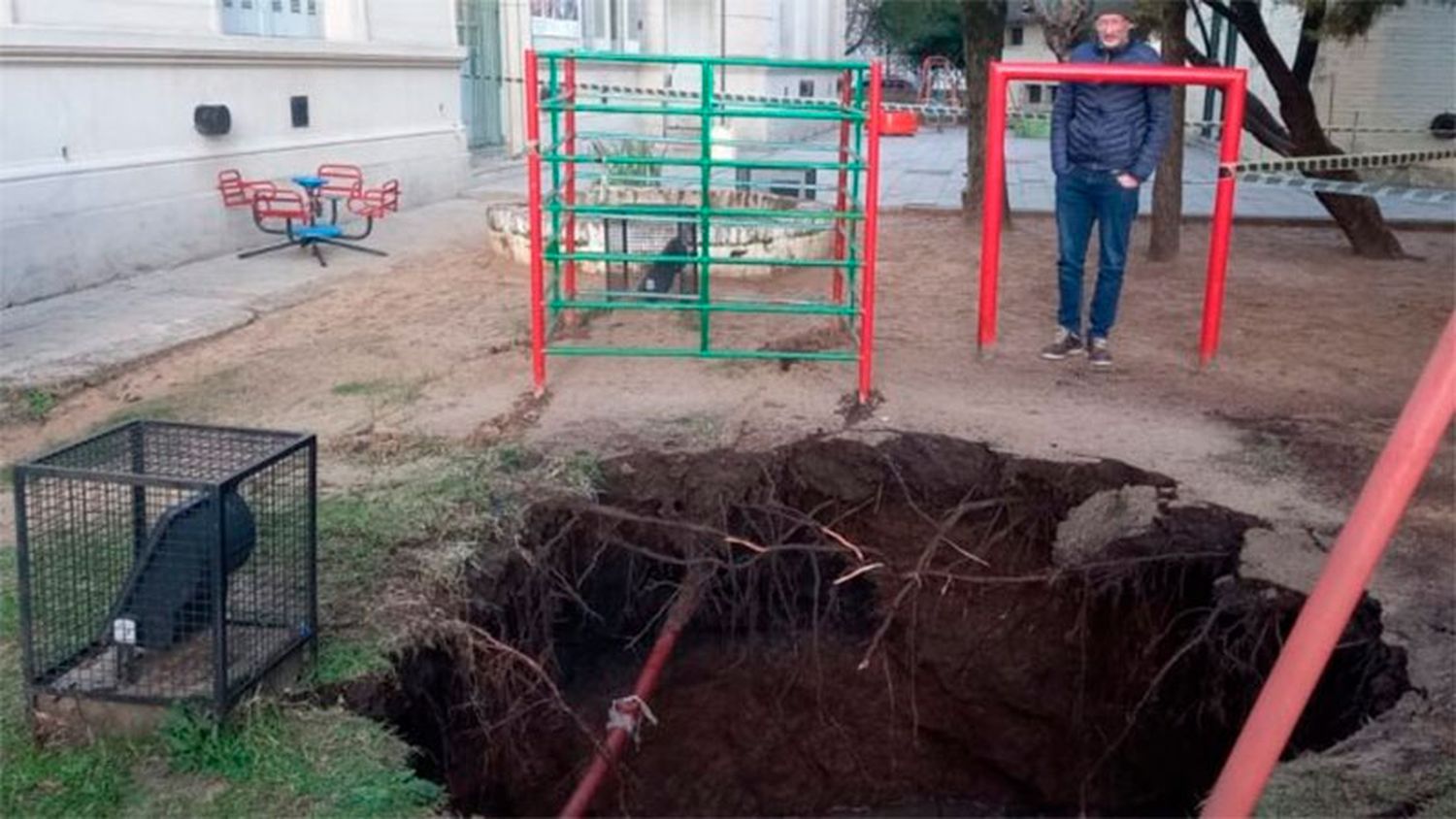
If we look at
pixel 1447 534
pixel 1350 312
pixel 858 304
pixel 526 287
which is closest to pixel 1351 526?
pixel 1447 534

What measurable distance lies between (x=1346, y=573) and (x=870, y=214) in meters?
4.06

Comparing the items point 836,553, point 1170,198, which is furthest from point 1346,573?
point 1170,198

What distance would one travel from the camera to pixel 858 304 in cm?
772

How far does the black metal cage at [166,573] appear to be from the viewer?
12.2 ft

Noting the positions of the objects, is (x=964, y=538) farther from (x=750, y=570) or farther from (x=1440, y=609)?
(x=1440, y=609)

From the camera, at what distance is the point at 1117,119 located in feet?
23.6

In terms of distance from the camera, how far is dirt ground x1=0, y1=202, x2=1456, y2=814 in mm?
5875

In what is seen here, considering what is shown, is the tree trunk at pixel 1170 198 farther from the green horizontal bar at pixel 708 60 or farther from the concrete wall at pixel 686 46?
the concrete wall at pixel 686 46

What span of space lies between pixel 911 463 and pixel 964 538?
0.43 metres

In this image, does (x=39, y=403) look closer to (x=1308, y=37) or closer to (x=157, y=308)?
(x=157, y=308)

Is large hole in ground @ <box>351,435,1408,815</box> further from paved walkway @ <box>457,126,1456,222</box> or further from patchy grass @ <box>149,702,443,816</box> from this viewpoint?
paved walkway @ <box>457,126,1456,222</box>

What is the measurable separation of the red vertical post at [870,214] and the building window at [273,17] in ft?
21.0

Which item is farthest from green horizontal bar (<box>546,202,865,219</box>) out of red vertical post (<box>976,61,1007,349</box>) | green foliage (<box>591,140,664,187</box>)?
red vertical post (<box>976,61,1007,349</box>)

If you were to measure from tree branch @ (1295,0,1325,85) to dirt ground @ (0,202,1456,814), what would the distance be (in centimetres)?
170
